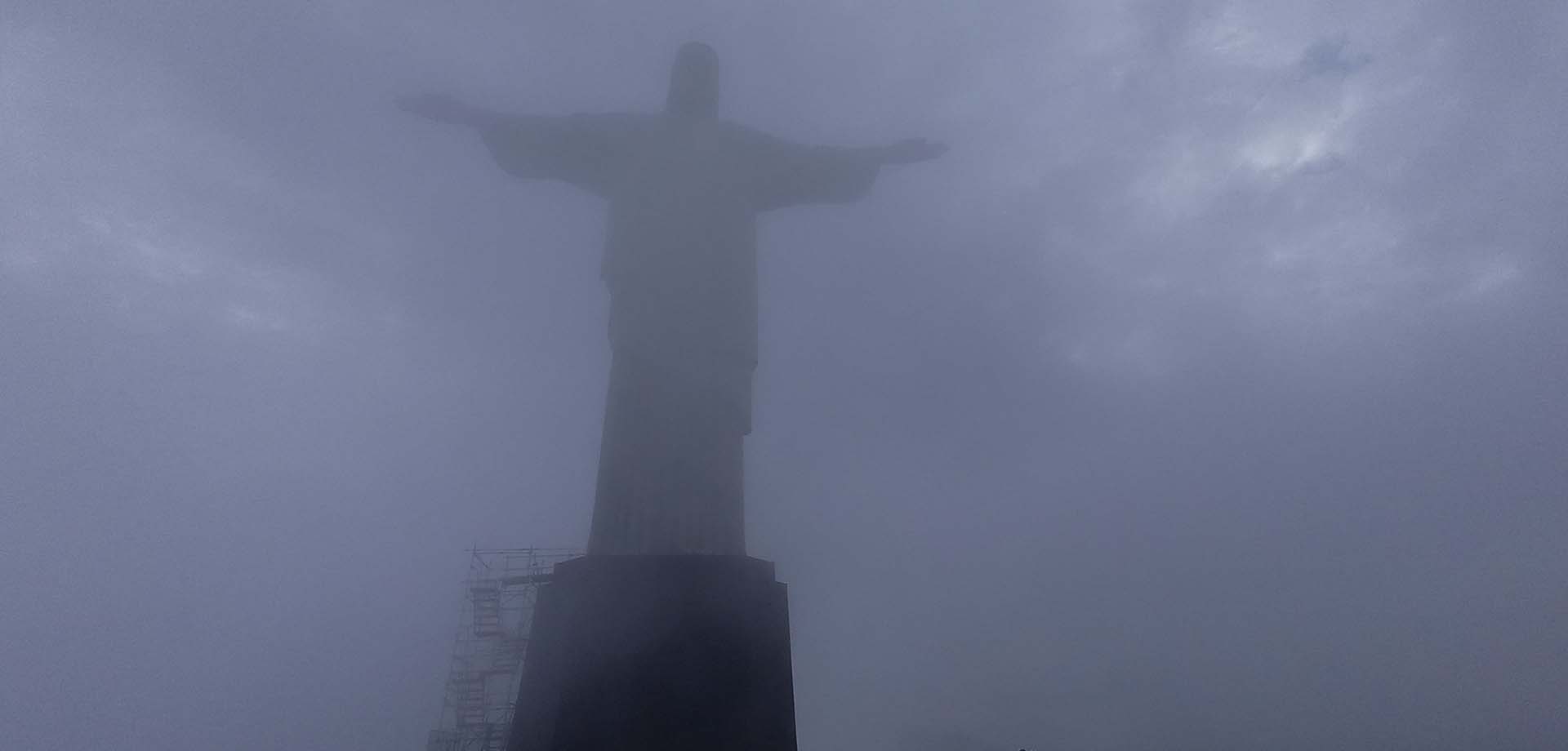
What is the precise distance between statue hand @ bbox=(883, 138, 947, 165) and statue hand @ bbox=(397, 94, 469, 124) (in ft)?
21.2

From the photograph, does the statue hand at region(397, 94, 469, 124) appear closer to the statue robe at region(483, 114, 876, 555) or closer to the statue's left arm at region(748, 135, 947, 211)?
the statue robe at region(483, 114, 876, 555)

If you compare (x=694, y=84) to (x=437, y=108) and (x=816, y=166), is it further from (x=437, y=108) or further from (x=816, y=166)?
(x=437, y=108)

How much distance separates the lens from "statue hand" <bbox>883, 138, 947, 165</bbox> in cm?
1377

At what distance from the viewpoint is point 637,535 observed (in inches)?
435

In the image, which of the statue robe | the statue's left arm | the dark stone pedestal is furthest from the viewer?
the statue's left arm

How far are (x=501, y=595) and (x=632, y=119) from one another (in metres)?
13.5

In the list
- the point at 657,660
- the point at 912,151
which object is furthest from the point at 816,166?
the point at 657,660

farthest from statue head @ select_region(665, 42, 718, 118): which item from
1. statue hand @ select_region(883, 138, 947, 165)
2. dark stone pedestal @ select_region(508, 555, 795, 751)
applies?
dark stone pedestal @ select_region(508, 555, 795, 751)

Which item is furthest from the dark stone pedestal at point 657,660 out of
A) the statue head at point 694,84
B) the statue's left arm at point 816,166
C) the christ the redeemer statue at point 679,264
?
the statue head at point 694,84

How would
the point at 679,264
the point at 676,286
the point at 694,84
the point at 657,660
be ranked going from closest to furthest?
the point at 657,660, the point at 676,286, the point at 679,264, the point at 694,84

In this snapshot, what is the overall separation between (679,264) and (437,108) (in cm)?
424

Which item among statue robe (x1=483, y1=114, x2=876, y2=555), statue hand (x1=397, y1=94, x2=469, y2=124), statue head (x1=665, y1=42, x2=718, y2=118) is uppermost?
statue head (x1=665, y1=42, x2=718, y2=118)

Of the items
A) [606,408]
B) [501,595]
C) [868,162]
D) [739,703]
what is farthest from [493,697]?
[868,162]

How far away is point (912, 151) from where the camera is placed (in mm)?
13820
